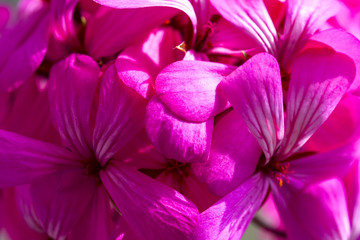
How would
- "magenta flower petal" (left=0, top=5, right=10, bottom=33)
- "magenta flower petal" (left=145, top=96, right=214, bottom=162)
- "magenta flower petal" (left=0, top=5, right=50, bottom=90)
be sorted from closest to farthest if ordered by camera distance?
"magenta flower petal" (left=145, top=96, right=214, bottom=162) → "magenta flower petal" (left=0, top=5, right=50, bottom=90) → "magenta flower petal" (left=0, top=5, right=10, bottom=33)

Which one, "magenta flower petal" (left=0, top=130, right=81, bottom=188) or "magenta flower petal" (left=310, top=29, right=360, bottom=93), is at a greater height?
"magenta flower petal" (left=310, top=29, right=360, bottom=93)

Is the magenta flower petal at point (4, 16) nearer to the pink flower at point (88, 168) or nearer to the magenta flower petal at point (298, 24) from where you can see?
the pink flower at point (88, 168)

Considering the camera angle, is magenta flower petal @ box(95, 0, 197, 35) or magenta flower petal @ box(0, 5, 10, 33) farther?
magenta flower petal @ box(0, 5, 10, 33)

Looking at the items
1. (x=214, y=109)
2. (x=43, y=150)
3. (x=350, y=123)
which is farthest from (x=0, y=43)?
(x=350, y=123)

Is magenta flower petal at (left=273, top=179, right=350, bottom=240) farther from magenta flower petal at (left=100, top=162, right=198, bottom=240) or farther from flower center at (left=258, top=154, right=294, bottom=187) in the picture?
magenta flower petal at (left=100, top=162, right=198, bottom=240)

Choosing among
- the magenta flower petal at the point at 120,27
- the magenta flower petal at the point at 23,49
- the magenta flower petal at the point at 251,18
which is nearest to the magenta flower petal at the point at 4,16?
the magenta flower petal at the point at 23,49

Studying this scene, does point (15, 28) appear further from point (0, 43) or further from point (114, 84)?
point (114, 84)

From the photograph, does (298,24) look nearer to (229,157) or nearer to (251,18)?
(251,18)

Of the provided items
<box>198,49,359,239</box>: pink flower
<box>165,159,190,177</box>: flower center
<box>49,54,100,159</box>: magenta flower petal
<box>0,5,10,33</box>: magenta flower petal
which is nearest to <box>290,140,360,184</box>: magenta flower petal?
<box>198,49,359,239</box>: pink flower
